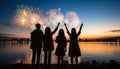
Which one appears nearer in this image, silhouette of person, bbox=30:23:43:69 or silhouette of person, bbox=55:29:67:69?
silhouette of person, bbox=30:23:43:69

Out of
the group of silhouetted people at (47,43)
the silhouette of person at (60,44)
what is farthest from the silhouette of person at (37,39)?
the silhouette of person at (60,44)

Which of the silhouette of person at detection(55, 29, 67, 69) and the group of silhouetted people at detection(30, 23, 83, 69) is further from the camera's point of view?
the silhouette of person at detection(55, 29, 67, 69)

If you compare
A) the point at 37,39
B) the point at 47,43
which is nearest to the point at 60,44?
the point at 47,43

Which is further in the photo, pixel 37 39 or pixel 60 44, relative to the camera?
pixel 60 44

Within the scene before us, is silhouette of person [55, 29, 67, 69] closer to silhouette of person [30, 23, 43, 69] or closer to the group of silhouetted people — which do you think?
the group of silhouetted people

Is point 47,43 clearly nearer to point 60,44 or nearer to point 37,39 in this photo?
point 37,39

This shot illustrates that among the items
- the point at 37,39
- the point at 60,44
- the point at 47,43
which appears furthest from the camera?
the point at 60,44

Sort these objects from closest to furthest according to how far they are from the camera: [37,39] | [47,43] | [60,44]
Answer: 1. [37,39]
2. [47,43]
3. [60,44]

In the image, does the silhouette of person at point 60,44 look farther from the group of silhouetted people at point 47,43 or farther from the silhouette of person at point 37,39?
the silhouette of person at point 37,39

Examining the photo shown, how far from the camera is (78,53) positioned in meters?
11.8

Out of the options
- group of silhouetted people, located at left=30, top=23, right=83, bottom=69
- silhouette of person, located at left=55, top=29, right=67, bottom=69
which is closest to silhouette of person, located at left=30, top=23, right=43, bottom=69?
group of silhouetted people, located at left=30, top=23, right=83, bottom=69

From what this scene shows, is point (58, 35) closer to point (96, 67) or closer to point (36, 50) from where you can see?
point (36, 50)

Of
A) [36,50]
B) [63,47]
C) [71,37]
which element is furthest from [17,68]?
[71,37]

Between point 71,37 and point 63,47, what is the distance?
0.88 meters
